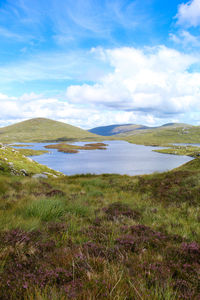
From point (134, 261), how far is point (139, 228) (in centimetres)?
184

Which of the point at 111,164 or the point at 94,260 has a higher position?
the point at 94,260

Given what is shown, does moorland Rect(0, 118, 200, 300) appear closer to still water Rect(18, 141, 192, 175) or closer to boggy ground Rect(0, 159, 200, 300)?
boggy ground Rect(0, 159, 200, 300)

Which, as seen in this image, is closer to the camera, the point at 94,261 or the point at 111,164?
the point at 94,261

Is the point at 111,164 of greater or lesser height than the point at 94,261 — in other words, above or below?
below

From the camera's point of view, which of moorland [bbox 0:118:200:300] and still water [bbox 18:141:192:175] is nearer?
moorland [bbox 0:118:200:300]

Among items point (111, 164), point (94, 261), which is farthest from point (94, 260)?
point (111, 164)

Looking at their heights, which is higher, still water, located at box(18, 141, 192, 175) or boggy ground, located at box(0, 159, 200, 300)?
boggy ground, located at box(0, 159, 200, 300)

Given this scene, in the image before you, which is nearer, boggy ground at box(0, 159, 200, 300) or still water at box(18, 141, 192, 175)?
boggy ground at box(0, 159, 200, 300)

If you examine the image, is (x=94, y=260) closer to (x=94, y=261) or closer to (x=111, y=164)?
(x=94, y=261)

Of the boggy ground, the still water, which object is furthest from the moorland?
the still water

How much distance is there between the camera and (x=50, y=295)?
2.01m

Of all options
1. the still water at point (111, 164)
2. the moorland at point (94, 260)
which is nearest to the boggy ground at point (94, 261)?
the moorland at point (94, 260)

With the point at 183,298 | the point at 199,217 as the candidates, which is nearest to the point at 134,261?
the point at 183,298

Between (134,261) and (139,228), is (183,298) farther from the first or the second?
(139,228)
